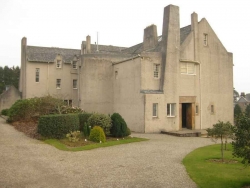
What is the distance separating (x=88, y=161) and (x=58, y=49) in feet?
115

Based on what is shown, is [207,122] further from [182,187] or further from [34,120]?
[182,187]

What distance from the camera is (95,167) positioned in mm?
11023

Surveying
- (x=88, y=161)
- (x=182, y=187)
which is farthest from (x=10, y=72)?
(x=182, y=187)

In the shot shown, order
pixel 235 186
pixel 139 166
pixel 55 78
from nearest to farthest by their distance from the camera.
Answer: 1. pixel 235 186
2. pixel 139 166
3. pixel 55 78

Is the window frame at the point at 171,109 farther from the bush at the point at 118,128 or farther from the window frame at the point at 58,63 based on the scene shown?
the window frame at the point at 58,63

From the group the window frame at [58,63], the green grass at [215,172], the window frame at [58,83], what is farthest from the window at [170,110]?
the window frame at [58,63]

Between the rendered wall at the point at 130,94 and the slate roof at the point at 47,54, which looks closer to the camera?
the rendered wall at the point at 130,94

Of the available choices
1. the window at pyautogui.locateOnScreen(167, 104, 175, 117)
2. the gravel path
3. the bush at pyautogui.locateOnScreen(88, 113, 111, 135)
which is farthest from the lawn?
the window at pyautogui.locateOnScreen(167, 104, 175, 117)

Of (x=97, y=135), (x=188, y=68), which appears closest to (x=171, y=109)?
(x=188, y=68)

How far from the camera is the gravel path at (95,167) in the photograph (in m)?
8.98

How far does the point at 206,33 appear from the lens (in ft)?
91.0

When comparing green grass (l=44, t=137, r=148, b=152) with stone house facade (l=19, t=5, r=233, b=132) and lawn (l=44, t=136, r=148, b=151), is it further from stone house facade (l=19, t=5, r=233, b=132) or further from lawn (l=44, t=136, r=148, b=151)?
stone house facade (l=19, t=5, r=233, b=132)

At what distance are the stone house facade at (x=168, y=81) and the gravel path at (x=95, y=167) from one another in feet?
28.9

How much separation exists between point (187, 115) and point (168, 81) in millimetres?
4630
